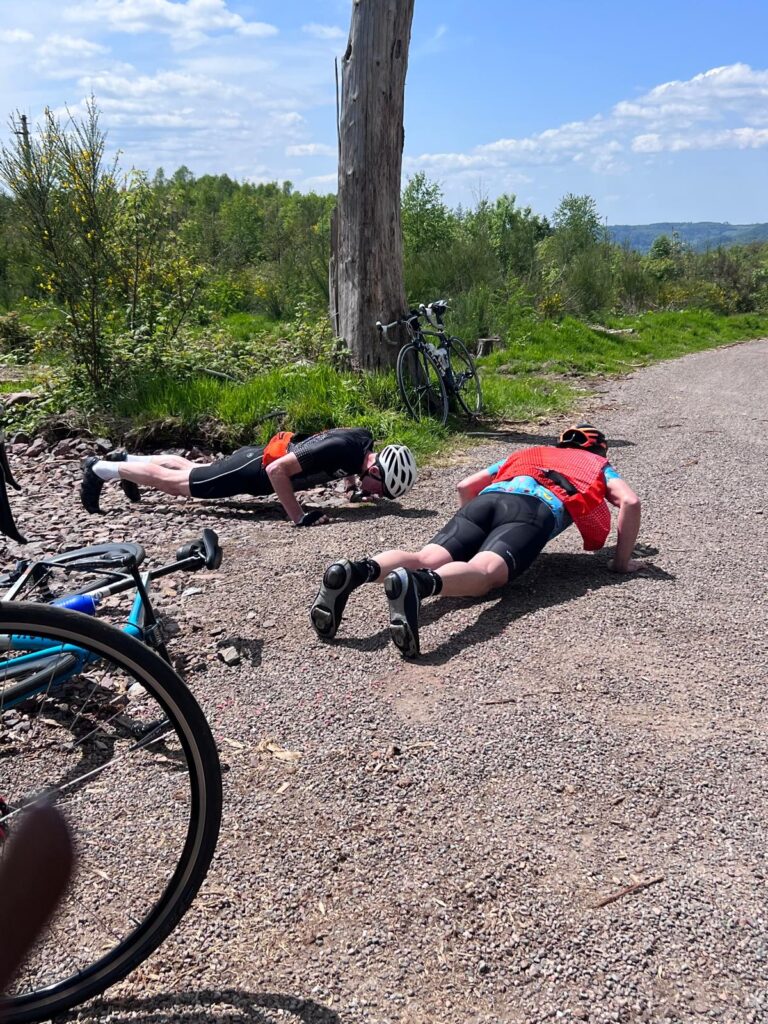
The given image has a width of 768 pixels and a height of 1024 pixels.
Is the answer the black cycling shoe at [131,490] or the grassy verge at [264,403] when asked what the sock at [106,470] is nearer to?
the black cycling shoe at [131,490]

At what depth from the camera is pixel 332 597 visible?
13.1ft

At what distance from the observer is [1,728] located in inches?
87.2

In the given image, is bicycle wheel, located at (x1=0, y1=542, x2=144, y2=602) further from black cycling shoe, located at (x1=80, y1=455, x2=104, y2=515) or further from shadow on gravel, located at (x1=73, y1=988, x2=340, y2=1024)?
black cycling shoe, located at (x1=80, y1=455, x2=104, y2=515)

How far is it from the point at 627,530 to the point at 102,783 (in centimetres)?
319

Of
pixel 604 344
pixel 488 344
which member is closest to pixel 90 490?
pixel 488 344

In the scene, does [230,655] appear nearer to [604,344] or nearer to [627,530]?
[627,530]

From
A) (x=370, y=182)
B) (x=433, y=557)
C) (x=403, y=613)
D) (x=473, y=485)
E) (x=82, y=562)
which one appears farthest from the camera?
(x=370, y=182)

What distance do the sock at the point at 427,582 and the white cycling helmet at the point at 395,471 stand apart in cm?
201

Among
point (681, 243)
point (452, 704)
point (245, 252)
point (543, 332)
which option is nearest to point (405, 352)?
point (452, 704)

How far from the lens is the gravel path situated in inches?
82.9

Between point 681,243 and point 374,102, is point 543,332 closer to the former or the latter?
point 374,102

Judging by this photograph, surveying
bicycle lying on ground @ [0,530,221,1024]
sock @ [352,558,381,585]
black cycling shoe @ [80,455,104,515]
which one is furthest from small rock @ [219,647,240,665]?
black cycling shoe @ [80,455,104,515]

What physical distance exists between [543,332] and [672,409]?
701 cm

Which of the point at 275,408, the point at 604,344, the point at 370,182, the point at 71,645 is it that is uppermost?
the point at 370,182
